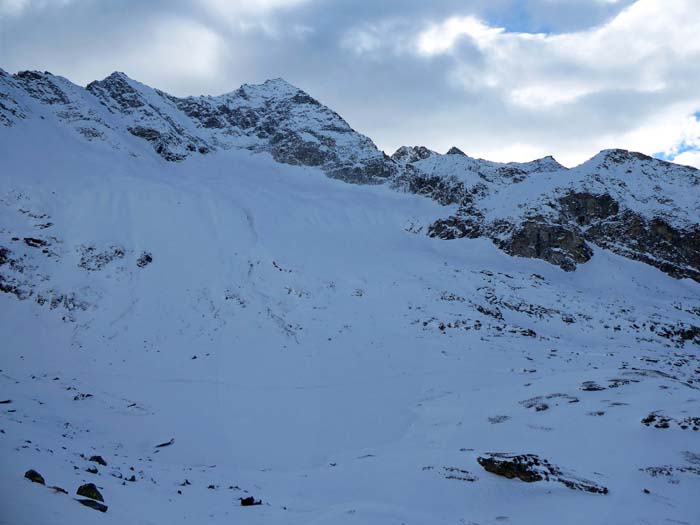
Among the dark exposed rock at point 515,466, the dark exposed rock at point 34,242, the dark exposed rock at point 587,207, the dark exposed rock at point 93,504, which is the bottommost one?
the dark exposed rock at point 515,466

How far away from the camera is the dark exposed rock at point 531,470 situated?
528 inches

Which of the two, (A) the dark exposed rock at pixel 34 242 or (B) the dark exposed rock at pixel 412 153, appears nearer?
(A) the dark exposed rock at pixel 34 242

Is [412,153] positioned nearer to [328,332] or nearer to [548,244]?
[548,244]

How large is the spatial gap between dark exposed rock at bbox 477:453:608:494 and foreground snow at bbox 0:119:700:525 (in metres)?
0.27

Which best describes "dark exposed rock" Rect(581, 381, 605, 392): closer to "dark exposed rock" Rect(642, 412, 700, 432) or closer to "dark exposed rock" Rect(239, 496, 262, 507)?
"dark exposed rock" Rect(642, 412, 700, 432)

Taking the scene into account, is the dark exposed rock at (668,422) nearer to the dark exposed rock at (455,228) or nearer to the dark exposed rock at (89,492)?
the dark exposed rock at (89,492)

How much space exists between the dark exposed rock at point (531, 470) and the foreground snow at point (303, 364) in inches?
10.8

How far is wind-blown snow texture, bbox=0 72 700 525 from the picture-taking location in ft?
46.5

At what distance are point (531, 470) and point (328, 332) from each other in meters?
19.5

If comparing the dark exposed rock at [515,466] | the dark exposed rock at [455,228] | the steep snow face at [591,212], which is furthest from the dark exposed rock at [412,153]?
the dark exposed rock at [515,466]

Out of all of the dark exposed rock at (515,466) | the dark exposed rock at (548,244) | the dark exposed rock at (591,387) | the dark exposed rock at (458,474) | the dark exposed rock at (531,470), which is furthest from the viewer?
the dark exposed rock at (548,244)

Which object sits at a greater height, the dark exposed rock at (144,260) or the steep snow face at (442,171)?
the steep snow face at (442,171)

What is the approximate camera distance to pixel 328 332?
32500 millimetres

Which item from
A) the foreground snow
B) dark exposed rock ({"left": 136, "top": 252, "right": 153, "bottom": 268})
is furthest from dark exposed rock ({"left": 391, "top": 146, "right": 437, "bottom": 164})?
dark exposed rock ({"left": 136, "top": 252, "right": 153, "bottom": 268})
